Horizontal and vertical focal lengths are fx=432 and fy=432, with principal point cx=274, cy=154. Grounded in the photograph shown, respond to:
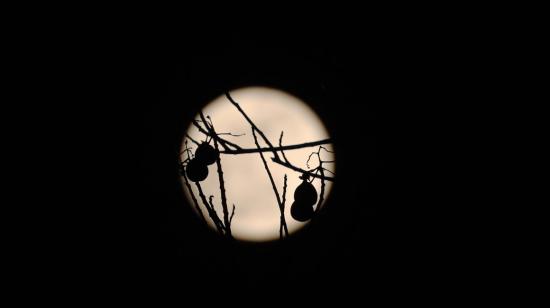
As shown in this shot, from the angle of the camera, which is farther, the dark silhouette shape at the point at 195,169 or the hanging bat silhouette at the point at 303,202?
the dark silhouette shape at the point at 195,169

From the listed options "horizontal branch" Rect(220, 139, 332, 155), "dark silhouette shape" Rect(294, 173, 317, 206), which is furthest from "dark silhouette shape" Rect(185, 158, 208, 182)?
"horizontal branch" Rect(220, 139, 332, 155)

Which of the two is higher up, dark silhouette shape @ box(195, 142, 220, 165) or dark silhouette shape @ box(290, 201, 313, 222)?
dark silhouette shape @ box(195, 142, 220, 165)

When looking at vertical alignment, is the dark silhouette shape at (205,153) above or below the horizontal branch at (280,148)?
above

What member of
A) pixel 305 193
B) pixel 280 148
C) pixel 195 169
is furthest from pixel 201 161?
pixel 280 148

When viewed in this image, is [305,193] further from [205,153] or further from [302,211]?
[205,153]

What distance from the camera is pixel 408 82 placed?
1.14 m

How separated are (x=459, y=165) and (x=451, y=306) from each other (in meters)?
0.38

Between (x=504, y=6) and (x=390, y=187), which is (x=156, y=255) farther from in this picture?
(x=504, y=6)

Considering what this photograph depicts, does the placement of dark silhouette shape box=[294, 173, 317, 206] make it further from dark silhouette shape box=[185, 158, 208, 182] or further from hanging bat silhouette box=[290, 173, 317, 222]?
dark silhouette shape box=[185, 158, 208, 182]

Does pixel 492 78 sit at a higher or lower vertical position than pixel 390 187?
higher

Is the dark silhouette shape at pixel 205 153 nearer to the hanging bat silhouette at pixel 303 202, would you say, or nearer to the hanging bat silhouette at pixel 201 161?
the hanging bat silhouette at pixel 201 161

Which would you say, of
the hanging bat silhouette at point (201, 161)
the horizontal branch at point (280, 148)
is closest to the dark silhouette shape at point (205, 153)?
the hanging bat silhouette at point (201, 161)

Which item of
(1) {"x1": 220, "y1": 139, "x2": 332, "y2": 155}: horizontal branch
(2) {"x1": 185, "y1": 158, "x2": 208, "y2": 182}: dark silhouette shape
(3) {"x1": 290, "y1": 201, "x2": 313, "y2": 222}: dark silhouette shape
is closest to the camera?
(1) {"x1": 220, "y1": 139, "x2": 332, "y2": 155}: horizontal branch

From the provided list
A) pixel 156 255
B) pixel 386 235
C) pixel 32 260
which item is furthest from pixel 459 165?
pixel 32 260
